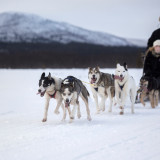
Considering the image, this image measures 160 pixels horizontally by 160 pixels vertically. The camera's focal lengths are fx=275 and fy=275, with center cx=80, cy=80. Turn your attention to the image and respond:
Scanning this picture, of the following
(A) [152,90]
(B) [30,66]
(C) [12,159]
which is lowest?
(C) [12,159]

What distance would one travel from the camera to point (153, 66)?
8305mm

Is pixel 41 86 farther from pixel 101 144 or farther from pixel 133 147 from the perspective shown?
pixel 133 147

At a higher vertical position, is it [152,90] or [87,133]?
[152,90]

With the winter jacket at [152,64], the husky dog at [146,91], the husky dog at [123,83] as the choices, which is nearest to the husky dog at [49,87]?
the husky dog at [123,83]

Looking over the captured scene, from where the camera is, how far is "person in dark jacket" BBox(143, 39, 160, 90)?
8.01 metres

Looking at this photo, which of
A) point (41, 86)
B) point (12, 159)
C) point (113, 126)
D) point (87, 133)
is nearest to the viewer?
point (12, 159)

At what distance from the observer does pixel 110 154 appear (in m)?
3.08

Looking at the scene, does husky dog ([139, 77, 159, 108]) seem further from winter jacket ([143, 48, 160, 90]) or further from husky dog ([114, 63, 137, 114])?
husky dog ([114, 63, 137, 114])

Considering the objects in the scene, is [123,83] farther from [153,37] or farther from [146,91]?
[153,37]

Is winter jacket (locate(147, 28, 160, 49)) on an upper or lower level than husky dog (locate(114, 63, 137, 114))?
upper

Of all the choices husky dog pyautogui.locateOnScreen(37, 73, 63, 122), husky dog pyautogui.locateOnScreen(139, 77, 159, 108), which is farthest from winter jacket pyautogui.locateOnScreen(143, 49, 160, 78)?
husky dog pyautogui.locateOnScreen(37, 73, 63, 122)

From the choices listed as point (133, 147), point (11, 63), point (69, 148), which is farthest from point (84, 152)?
point (11, 63)

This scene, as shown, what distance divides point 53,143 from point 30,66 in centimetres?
2597

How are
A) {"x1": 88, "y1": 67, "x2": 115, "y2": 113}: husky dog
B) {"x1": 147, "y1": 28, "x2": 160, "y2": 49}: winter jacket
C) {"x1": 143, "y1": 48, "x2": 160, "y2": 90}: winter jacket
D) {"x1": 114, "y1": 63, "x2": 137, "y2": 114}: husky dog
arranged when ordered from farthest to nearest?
{"x1": 147, "y1": 28, "x2": 160, "y2": 49}: winter jacket < {"x1": 143, "y1": 48, "x2": 160, "y2": 90}: winter jacket < {"x1": 88, "y1": 67, "x2": 115, "y2": 113}: husky dog < {"x1": 114, "y1": 63, "x2": 137, "y2": 114}: husky dog
